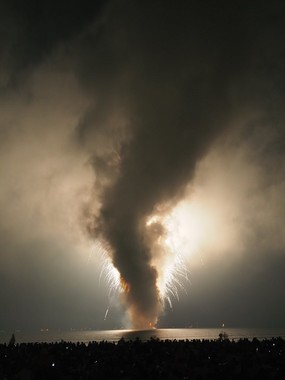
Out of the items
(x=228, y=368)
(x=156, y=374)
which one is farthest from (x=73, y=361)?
(x=228, y=368)

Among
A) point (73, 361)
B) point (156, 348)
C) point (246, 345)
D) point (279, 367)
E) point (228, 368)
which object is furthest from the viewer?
point (246, 345)

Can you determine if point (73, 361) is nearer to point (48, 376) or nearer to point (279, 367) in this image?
point (48, 376)

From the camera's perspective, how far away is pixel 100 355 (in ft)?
91.8

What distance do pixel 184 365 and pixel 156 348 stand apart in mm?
8940

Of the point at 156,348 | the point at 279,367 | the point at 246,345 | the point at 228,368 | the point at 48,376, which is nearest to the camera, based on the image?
the point at 48,376

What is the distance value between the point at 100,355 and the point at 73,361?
130 inches

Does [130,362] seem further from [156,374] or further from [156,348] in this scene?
[156,348]

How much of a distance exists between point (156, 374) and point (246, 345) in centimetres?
1494

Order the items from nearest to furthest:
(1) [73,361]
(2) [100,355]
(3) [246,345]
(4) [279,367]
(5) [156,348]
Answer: (4) [279,367] → (1) [73,361] → (2) [100,355] → (5) [156,348] → (3) [246,345]

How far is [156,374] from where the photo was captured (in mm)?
21344

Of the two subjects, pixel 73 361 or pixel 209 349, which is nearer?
pixel 73 361

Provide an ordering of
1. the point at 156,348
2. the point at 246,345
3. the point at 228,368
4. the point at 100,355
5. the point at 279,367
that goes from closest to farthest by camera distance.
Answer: the point at 228,368 < the point at 279,367 < the point at 100,355 < the point at 156,348 < the point at 246,345

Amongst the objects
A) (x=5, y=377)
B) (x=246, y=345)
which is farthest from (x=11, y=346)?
(x=246, y=345)

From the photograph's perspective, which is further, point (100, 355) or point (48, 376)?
point (100, 355)
